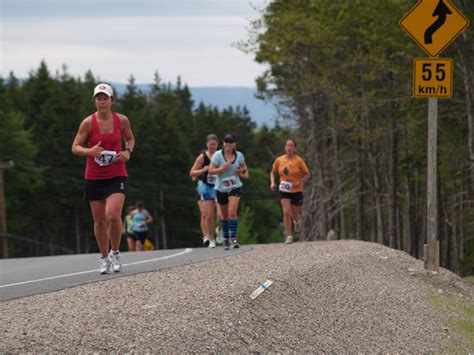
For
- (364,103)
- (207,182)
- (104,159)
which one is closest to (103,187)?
(104,159)

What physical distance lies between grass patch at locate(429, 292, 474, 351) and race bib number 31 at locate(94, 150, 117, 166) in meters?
4.27

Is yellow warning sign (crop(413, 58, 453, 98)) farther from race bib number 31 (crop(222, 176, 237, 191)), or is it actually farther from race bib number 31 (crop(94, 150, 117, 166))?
race bib number 31 (crop(94, 150, 117, 166))

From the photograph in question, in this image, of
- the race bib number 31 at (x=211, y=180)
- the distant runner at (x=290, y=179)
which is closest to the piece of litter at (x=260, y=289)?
the race bib number 31 at (x=211, y=180)

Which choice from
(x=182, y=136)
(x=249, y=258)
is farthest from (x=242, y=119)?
(x=249, y=258)

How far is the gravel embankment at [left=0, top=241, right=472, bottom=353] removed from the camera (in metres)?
9.25

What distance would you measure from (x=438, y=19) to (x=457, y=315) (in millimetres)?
4504

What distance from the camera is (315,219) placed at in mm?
51781

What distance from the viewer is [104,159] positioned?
44.8 ft

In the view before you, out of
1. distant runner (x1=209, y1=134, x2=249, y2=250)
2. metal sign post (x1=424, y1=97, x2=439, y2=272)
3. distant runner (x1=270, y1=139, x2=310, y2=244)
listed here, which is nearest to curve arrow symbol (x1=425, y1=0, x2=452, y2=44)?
metal sign post (x1=424, y1=97, x2=439, y2=272)

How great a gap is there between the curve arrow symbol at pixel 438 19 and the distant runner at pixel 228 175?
4.29 meters

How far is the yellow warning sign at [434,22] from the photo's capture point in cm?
1662

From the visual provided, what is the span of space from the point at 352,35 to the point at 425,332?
103 feet

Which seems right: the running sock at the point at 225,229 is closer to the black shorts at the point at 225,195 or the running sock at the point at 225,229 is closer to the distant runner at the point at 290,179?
the black shorts at the point at 225,195

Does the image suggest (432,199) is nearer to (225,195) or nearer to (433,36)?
(433,36)
